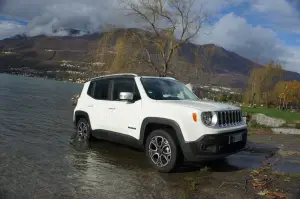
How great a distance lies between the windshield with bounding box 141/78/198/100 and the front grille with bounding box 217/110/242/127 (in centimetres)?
122

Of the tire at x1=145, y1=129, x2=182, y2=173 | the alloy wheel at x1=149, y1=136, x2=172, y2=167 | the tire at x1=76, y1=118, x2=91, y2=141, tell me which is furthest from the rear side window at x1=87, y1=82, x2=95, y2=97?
the alloy wheel at x1=149, y1=136, x2=172, y2=167

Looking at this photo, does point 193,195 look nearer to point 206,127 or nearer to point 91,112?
point 206,127

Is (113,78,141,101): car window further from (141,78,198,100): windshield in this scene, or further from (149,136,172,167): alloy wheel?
(149,136,172,167): alloy wheel

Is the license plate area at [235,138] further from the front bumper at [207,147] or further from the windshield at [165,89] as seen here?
the windshield at [165,89]

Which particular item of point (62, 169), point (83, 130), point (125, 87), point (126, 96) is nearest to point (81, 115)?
point (83, 130)

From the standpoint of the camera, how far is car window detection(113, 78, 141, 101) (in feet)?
22.9

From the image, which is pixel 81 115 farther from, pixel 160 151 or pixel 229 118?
pixel 229 118

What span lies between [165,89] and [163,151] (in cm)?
160

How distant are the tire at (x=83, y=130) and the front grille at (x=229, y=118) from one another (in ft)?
12.8

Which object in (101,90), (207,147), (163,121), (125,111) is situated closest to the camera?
(207,147)

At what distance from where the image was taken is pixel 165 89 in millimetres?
7113

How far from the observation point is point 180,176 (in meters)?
5.97

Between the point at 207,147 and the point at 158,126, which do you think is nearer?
the point at 207,147

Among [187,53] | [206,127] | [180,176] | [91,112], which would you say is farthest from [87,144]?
[187,53]
